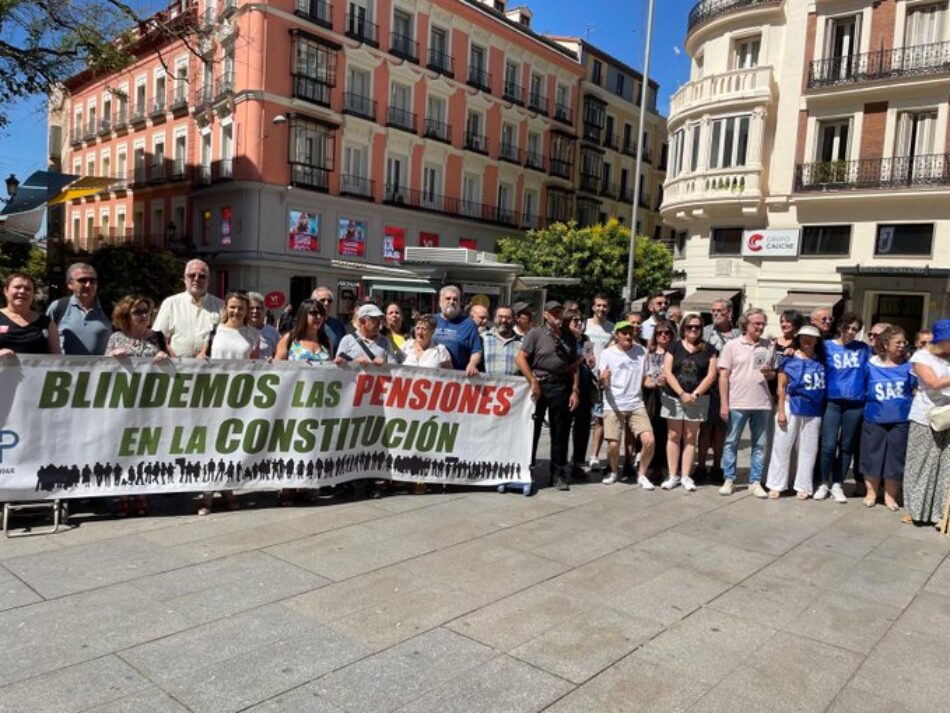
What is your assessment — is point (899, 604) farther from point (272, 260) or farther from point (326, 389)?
point (272, 260)

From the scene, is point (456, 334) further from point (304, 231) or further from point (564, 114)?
point (564, 114)

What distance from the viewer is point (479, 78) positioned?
3819 cm

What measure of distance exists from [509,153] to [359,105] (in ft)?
34.4

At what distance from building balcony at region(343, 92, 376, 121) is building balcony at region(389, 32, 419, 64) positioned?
2715mm

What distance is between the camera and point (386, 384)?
6.48 metres

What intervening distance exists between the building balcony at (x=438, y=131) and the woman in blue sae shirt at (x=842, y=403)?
31.3 metres

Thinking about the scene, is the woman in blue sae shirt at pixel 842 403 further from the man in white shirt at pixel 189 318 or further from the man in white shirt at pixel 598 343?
the man in white shirt at pixel 189 318

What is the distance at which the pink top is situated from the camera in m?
7.22

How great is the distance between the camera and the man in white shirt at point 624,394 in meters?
7.45

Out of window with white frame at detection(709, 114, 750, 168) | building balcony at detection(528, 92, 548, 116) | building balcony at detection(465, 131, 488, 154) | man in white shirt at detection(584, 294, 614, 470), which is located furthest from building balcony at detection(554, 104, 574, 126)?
man in white shirt at detection(584, 294, 614, 470)

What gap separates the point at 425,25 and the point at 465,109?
15.2ft

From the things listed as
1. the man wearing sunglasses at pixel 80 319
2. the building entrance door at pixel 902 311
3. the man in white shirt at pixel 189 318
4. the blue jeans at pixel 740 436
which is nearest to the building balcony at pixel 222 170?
the building entrance door at pixel 902 311

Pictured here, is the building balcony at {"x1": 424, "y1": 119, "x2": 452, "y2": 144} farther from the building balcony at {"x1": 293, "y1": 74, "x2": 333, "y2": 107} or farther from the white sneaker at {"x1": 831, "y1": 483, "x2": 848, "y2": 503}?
the white sneaker at {"x1": 831, "y1": 483, "x2": 848, "y2": 503}

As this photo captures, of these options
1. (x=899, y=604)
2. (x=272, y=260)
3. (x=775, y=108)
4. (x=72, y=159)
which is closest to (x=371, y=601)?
(x=899, y=604)
